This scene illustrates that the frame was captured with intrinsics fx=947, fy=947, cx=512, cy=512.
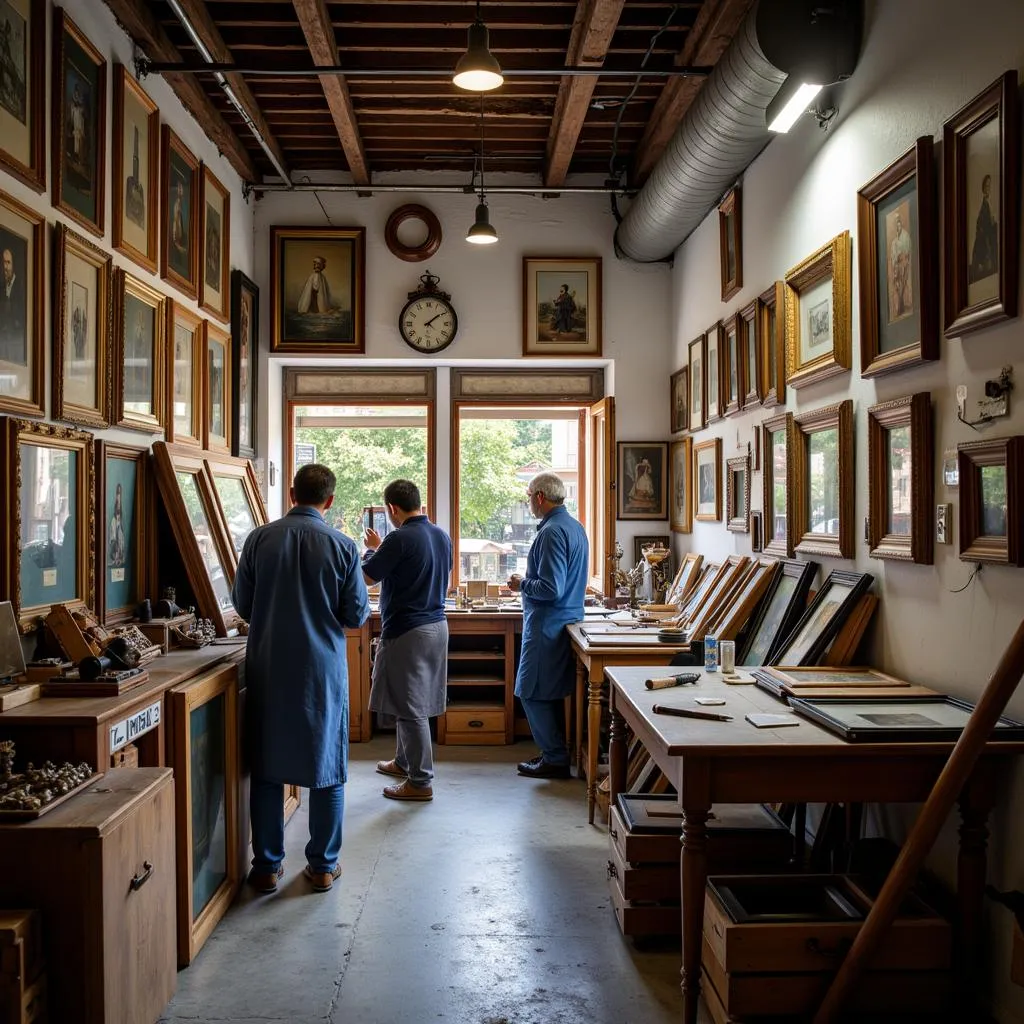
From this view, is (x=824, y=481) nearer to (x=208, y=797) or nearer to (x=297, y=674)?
(x=297, y=674)

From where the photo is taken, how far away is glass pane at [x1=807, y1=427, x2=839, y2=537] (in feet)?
13.3

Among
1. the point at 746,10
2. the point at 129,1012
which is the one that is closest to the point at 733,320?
the point at 746,10

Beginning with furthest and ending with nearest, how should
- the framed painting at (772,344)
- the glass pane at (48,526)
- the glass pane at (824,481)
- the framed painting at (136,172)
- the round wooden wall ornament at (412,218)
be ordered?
the round wooden wall ornament at (412,218) → the framed painting at (772,344) → the framed painting at (136,172) → the glass pane at (824,481) → the glass pane at (48,526)

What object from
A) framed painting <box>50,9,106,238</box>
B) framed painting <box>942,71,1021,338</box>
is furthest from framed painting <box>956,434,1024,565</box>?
framed painting <box>50,9,106,238</box>

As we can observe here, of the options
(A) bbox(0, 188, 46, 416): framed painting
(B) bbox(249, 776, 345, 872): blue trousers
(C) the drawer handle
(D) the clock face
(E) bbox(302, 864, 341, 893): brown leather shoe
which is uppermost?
(D) the clock face

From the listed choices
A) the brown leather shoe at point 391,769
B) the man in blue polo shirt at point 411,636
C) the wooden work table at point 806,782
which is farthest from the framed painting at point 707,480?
the wooden work table at point 806,782

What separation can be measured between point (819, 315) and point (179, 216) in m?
3.65

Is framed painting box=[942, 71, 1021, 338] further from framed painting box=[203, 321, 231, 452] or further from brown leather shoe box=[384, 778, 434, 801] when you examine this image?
framed painting box=[203, 321, 231, 452]

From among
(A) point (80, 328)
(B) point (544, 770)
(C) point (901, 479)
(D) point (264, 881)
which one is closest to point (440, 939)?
(D) point (264, 881)

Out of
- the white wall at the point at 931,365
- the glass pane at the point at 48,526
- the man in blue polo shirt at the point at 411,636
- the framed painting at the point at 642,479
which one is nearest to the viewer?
the white wall at the point at 931,365

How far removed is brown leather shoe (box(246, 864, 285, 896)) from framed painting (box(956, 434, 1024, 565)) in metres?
3.17

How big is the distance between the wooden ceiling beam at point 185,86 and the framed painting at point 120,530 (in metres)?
2.08

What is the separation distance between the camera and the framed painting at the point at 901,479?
329 centimetres

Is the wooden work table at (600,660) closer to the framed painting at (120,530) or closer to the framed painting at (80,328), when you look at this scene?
the framed painting at (120,530)
